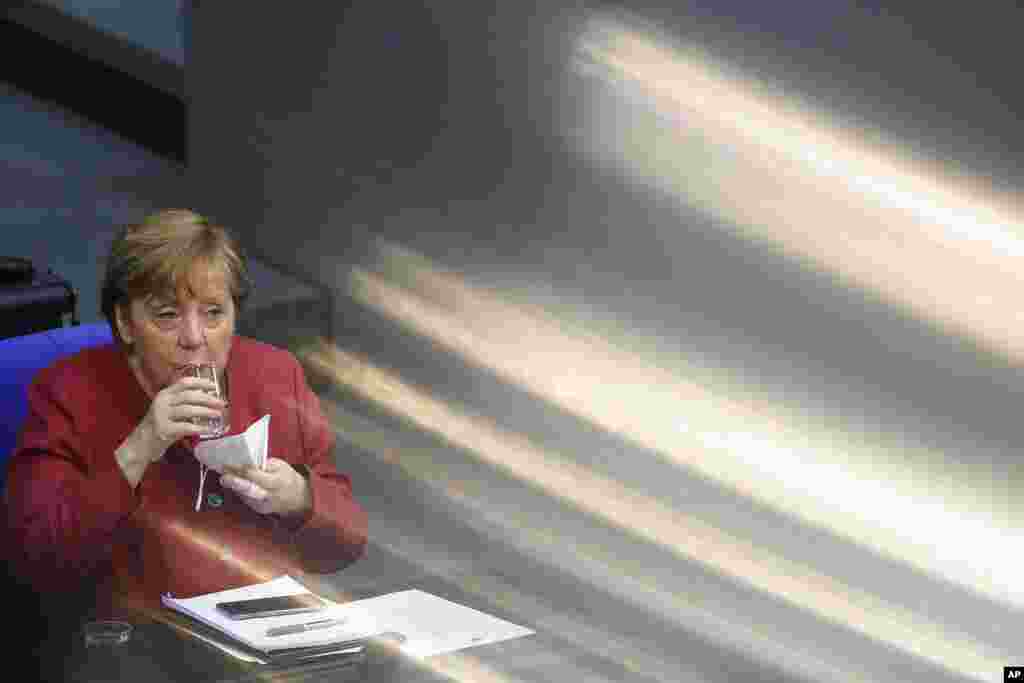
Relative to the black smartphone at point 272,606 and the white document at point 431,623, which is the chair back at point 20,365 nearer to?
the black smartphone at point 272,606

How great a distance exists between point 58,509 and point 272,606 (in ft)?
0.97

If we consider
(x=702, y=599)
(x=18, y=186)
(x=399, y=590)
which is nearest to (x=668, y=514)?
(x=702, y=599)

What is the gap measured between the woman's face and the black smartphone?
31 centimetres

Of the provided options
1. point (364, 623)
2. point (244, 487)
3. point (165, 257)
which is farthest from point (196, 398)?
point (364, 623)

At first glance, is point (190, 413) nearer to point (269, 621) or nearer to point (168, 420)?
point (168, 420)

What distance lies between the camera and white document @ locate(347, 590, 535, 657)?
6.37ft

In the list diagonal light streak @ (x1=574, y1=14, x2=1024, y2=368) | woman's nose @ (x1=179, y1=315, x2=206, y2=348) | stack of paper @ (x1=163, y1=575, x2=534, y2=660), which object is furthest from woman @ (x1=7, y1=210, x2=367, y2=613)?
diagonal light streak @ (x1=574, y1=14, x2=1024, y2=368)

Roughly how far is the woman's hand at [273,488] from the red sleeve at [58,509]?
0.13m

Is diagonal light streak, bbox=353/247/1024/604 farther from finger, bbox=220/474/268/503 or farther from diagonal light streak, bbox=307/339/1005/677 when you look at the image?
finger, bbox=220/474/268/503

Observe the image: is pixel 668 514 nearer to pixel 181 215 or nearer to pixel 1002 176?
pixel 1002 176

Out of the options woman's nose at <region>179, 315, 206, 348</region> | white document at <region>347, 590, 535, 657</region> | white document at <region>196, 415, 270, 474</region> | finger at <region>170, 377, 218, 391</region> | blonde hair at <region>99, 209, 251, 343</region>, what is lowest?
white document at <region>347, 590, 535, 657</region>

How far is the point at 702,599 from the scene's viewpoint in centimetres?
364

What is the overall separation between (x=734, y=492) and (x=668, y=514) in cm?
22

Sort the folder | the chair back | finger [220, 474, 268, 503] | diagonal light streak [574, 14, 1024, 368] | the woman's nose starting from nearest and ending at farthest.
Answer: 1. the folder
2. finger [220, 474, 268, 503]
3. the woman's nose
4. the chair back
5. diagonal light streak [574, 14, 1024, 368]
